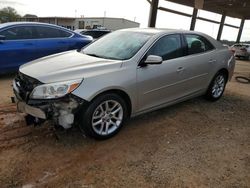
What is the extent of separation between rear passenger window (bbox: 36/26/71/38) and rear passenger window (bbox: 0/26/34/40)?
226 mm

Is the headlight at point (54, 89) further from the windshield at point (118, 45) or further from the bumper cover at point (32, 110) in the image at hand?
the windshield at point (118, 45)

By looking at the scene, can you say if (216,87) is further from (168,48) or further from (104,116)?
(104,116)

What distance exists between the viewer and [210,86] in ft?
19.6

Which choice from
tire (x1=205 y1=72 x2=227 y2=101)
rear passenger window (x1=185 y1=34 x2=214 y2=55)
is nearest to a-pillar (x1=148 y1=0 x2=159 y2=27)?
tire (x1=205 y1=72 x2=227 y2=101)

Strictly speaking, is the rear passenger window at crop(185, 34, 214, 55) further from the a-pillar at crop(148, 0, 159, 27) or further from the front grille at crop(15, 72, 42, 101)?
the a-pillar at crop(148, 0, 159, 27)

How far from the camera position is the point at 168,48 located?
4.88m

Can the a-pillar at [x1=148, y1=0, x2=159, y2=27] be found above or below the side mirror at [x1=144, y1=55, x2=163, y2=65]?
above

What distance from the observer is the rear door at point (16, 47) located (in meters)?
7.06

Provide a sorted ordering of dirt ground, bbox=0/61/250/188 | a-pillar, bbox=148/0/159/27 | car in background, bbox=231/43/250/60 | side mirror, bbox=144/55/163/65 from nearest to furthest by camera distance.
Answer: dirt ground, bbox=0/61/250/188
side mirror, bbox=144/55/163/65
a-pillar, bbox=148/0/159/27
car in background, bbox=231/43/250/60

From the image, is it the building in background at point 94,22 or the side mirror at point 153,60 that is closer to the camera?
the side mirror at point 153,60

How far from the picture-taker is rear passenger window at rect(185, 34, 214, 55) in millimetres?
5301

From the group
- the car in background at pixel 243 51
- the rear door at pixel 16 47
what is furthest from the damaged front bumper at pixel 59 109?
the car in background at pixel 243 51

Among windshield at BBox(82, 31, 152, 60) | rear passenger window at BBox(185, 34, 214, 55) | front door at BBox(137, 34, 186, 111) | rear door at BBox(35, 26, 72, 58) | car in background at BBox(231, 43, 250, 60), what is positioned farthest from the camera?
car in background at BBox(231, 43, 250, 60)

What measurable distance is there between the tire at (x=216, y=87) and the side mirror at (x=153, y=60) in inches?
83.0
